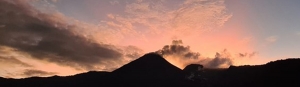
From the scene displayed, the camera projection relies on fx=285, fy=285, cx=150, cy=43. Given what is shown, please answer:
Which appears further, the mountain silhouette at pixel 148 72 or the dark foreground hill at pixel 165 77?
the mountain silhouette at pixel 148 72

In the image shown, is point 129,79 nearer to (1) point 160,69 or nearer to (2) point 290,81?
(1) point 160,69

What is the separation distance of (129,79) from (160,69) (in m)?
17.2

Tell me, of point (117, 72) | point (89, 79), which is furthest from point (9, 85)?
point (117, 72)

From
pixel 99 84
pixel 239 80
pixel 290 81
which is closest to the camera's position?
pixel 290 81

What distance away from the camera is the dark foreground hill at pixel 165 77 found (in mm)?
106438

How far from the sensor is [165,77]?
13125 cm

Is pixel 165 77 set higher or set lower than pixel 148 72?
lower

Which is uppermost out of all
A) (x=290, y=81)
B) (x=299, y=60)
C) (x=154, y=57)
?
(x=154, y=57)

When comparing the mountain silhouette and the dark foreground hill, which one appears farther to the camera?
the mountain silhouette

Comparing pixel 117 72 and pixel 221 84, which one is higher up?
pixel 117 72

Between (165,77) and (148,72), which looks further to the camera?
(148,72)

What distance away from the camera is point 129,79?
13288 cm

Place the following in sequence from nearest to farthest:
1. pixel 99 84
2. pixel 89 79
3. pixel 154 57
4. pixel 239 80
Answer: pixel 239 80, pixel 99 84, pixel 89 79, pixel 154 57

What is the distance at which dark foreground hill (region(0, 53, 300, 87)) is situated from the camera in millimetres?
106438
